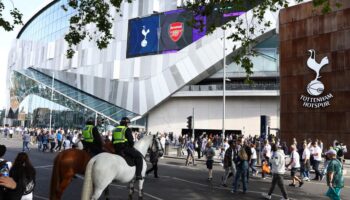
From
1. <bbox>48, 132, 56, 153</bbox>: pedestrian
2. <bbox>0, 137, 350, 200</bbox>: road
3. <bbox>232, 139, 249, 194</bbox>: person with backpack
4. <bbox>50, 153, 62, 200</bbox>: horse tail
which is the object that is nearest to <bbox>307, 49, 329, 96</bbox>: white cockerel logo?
<bbox>0, 137, 350, 200</bbox>: road

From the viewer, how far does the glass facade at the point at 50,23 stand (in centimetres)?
6875

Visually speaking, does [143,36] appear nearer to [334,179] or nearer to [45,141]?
[45,141]

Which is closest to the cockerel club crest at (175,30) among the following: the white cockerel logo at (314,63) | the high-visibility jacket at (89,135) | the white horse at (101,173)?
the white cockerel logo at (314,63)

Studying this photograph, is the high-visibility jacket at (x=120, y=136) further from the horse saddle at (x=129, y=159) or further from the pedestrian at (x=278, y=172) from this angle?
the pedestrian at (x=278, y=172)

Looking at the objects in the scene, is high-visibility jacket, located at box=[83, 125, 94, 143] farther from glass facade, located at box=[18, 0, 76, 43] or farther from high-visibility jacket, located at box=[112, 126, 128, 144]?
glass facade, located at box=[18, 0, 76, 43]

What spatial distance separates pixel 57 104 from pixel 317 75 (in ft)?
137

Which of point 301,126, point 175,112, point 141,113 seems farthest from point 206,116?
point 301,126

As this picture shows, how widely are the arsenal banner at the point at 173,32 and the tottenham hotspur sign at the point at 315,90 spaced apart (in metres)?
20.0

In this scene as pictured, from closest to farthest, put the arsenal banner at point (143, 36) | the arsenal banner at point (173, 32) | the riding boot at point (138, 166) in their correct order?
the riding boot at point (138, 166) → the arsenal banner at point (173, 32) → the arsenal banner at point (143, 36)

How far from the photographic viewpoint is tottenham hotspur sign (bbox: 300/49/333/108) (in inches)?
1110

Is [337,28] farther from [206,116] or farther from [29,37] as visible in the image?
[29,37]

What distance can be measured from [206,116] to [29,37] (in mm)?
58990

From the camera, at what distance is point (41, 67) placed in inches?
2918

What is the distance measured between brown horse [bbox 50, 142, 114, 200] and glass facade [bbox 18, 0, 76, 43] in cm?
5826
